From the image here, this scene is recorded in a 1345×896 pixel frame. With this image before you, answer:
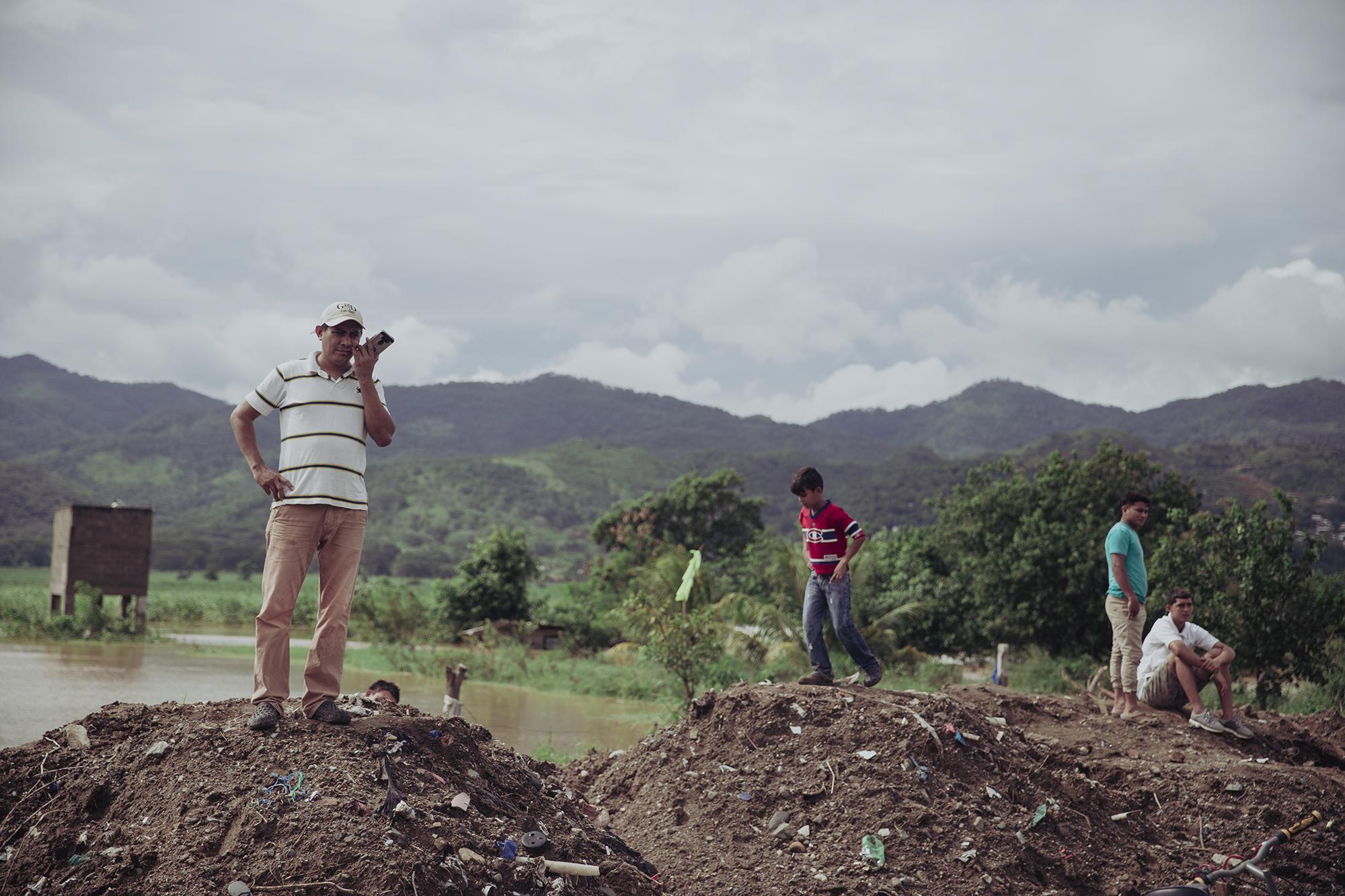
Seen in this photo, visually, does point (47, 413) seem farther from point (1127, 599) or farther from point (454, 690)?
point (1127, 599)

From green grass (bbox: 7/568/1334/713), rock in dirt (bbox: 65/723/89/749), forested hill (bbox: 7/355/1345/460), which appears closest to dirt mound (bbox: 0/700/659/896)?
rock in dirt (bbox: 65/723/89/749)

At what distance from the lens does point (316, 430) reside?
16.0ft

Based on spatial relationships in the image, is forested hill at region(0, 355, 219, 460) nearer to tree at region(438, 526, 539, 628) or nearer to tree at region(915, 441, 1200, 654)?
tree at region(438, 526, 539, 628)

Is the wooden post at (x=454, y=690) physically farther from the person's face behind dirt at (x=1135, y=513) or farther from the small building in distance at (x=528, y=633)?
the small building in distance at (x=528, y=633)

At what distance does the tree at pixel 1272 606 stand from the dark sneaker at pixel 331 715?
12.3 m

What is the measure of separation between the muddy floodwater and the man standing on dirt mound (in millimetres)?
6632

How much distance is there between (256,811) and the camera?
4180 millimetres

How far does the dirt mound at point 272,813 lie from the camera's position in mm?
3986

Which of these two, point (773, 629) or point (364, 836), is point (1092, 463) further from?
point (364, 836)

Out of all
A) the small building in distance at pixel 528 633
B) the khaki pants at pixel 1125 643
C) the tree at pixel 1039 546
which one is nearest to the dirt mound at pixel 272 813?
the khaki pants at pixel 1125 643

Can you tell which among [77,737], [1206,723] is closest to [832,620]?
[1206,723]

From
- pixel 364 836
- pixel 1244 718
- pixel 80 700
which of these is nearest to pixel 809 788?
pixel 364 836

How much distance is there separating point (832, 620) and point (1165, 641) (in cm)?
333

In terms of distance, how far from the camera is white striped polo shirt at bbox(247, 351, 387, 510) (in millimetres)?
4836
